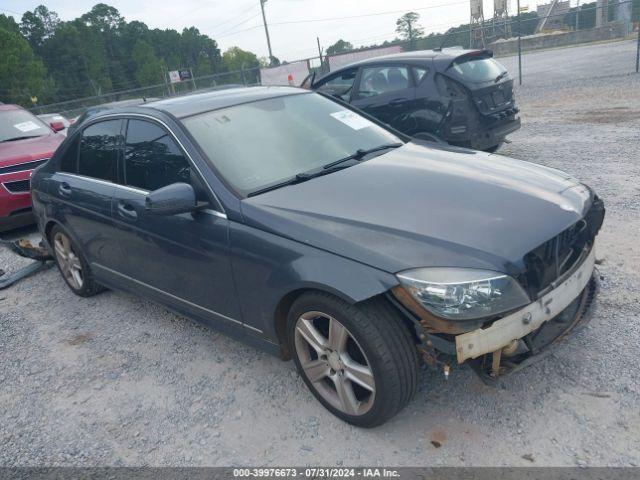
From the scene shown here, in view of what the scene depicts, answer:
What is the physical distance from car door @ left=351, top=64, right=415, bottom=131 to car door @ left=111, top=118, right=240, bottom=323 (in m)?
4.29

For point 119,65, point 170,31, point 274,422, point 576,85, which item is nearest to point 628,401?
point 274,422

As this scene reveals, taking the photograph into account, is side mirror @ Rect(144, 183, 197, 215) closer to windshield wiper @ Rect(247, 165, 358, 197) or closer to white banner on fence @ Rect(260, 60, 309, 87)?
windshield wiper @ Rect(247, 165, 358, 197)

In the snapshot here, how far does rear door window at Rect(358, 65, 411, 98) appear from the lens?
287 inches

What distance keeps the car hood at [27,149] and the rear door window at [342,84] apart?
13.3ft

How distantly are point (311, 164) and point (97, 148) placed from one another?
1888 millimetres

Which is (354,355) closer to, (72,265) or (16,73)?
(72,265)

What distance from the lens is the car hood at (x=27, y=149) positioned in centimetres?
701

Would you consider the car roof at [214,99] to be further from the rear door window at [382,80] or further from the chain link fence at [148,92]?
the chain link fence at [148,92]

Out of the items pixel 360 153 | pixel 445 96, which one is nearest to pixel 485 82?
pixel 445 96

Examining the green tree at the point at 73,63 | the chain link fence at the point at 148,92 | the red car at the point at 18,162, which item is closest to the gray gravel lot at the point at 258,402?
the red car at the point at 18,162

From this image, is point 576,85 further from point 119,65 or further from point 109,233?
point 119,65

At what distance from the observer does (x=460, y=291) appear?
2.33m

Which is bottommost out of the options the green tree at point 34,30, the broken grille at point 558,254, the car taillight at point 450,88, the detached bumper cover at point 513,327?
the detached bumper cover at point 513,327

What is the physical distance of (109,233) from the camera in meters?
4.02
